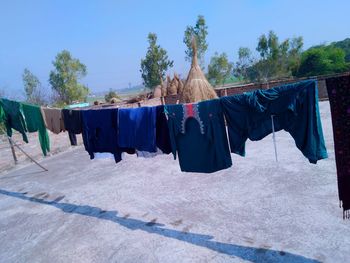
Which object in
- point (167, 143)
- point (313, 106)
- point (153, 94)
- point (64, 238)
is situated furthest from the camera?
point (153, 94)

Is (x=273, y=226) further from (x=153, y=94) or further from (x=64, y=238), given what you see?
(x=153, y=94)

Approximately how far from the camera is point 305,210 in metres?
4.77

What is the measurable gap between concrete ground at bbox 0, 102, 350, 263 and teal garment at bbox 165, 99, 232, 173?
113cm

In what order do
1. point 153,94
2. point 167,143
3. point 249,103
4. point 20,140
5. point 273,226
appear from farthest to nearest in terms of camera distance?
1. point 153,94
2. point 20,140
3. point 167,143
4. point 273,226
5. point 249,103

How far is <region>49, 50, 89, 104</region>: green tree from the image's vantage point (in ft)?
98.8

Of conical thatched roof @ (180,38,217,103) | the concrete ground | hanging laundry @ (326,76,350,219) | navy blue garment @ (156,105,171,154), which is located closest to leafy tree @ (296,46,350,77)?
conical thatched roof @ (180,38,217,103)

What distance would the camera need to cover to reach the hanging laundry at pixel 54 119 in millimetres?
6230

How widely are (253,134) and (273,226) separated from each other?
1583 mm

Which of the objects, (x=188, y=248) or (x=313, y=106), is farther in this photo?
(x=188, y=248)

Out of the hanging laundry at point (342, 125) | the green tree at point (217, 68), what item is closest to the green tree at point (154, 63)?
the green tree at point (217, 68)

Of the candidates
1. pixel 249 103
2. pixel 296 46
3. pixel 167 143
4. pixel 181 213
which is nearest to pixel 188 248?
pixel 181 213

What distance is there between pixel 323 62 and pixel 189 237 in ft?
67.2

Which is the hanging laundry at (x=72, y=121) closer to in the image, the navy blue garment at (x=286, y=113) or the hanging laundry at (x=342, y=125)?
the navy blue garment at (x=286, y=113)

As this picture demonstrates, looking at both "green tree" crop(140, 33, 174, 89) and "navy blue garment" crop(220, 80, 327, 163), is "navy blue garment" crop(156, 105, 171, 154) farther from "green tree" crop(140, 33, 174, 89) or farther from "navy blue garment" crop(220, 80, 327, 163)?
"green tree" crop(140, 33, 174, 89)
